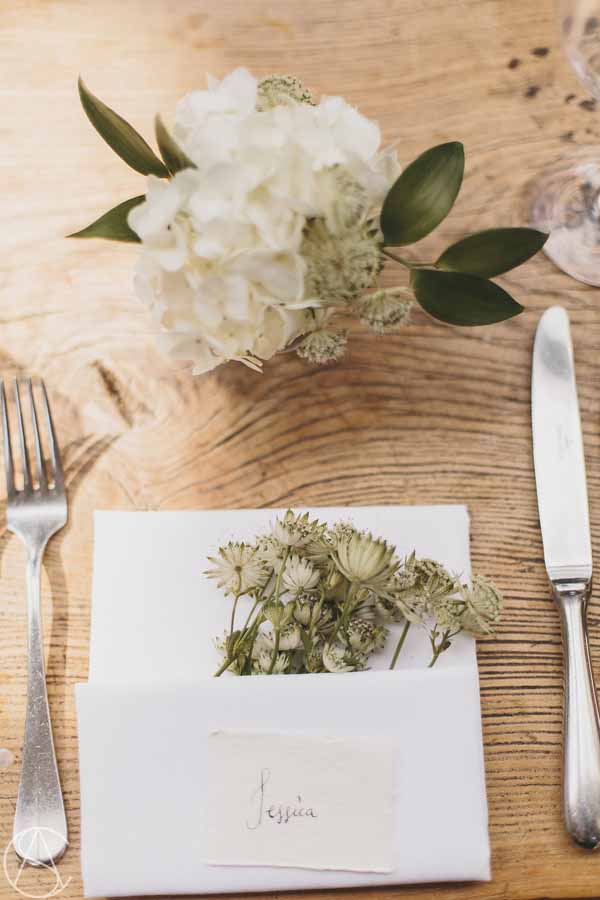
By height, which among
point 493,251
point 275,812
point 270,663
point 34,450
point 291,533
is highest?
point 493,251

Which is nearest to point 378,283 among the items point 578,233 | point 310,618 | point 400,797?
point 578,233

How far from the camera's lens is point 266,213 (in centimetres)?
58

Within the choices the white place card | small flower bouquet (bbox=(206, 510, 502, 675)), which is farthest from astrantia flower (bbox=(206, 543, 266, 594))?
the white place card

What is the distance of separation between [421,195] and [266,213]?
5.3 inches

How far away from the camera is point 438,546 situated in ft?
2.62

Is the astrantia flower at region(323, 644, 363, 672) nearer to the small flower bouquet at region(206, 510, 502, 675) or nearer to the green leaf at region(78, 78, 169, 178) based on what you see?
the small flower bouquet at region(206, 510, 502, 675)

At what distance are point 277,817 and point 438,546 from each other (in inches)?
11.0

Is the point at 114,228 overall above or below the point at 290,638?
above

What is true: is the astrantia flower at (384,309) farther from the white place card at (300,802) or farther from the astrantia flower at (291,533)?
the white place card at (300,802)

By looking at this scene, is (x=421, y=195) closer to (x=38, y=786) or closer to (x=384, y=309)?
(x=384, y=309)

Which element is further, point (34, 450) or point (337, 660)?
point (34, 450)

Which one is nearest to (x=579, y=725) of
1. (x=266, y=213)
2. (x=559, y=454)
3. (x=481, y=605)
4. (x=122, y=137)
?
(x=481, y=605)

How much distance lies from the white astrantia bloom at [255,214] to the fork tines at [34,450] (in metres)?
0.25

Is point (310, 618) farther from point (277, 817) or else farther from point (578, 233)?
point (578, 233)
